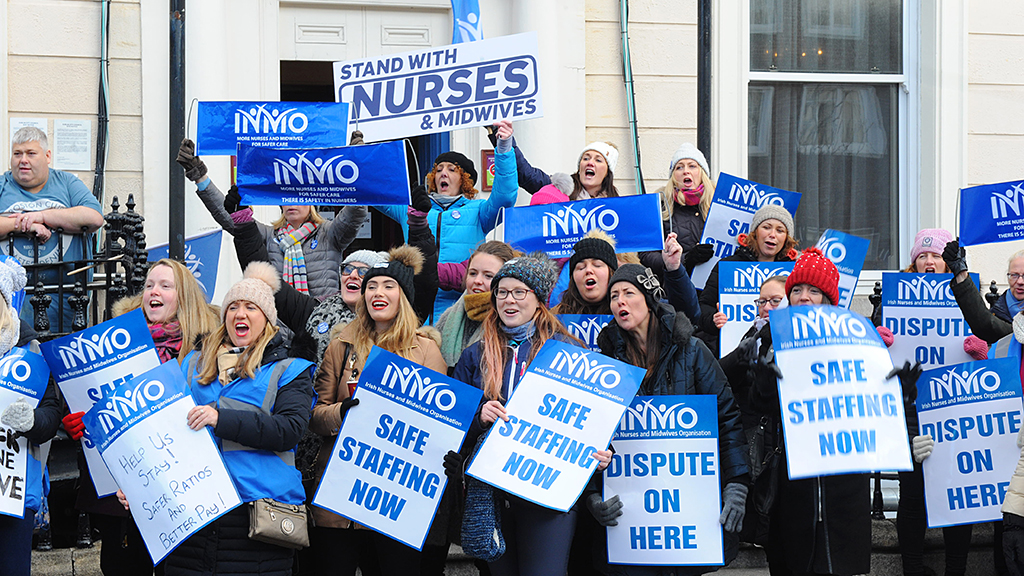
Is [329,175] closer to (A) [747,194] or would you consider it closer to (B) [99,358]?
(B) [99,358]

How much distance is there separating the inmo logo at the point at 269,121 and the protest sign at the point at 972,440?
11.8ft

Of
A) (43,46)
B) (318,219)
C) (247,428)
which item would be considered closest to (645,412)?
(247,428)

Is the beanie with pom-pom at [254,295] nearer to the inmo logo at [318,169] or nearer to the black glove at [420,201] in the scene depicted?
the inmo logo at [318,169]

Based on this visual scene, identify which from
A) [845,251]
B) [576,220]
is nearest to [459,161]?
[576,220]

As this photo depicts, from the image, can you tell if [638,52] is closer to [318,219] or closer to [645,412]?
[318,219]

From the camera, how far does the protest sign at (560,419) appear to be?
14.8 feet

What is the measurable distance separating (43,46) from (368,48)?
2394 millimetres

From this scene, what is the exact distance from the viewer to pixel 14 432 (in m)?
4.45

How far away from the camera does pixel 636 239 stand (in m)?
6.04

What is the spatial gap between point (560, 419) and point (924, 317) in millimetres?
2756

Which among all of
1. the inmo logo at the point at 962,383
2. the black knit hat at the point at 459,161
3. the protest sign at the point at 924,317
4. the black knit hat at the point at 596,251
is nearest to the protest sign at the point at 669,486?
the black knit hat at the point at 596,251

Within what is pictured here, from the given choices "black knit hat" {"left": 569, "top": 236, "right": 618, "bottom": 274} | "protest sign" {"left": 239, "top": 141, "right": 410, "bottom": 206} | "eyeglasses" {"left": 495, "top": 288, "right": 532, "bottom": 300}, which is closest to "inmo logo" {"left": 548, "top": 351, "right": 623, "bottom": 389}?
"eyeglasses" {"left": 495, "top": 288, "right": 532, "bottom": 300}

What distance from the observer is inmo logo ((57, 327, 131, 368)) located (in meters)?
4.53

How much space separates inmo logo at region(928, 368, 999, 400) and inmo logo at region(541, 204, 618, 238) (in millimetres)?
1831
